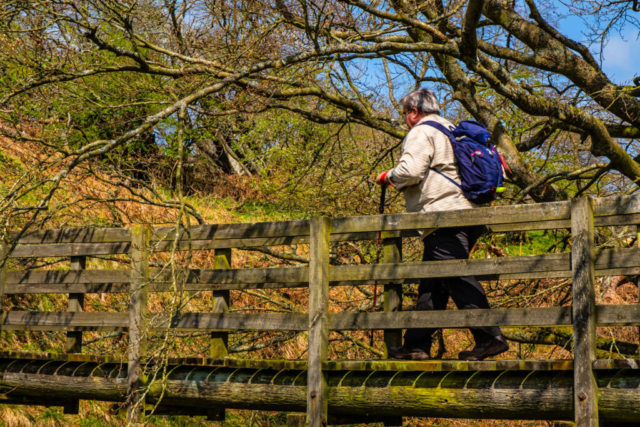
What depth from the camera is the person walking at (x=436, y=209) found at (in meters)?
4.78

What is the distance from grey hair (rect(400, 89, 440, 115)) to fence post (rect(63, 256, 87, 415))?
3209 mm

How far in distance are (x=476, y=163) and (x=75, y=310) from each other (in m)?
3.79

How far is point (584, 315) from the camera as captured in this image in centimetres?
422

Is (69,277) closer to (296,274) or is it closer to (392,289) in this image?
(296,274)

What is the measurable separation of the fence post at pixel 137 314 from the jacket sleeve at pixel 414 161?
217 cm

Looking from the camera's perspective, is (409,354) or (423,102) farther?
(423,102)

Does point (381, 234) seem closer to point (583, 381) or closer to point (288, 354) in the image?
point (583, 381)

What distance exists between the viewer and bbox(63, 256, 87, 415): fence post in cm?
640

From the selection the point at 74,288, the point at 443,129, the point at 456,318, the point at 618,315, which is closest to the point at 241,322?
the point at 456,318

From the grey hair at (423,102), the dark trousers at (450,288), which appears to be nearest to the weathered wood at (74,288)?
the dark trousers at (450,288)

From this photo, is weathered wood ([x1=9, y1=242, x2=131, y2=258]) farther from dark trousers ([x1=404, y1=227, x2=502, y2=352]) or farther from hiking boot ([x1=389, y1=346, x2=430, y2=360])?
dark trousers ([x1=404, y1=227, x2=502, y2=352])

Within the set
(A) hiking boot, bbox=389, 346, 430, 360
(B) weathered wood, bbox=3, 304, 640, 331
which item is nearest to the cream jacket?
(B) weathered wood, bbox=3, 304, 640, 331

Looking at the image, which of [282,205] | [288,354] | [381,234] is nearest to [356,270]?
[381,234]

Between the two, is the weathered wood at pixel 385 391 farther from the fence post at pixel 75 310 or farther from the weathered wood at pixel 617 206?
the weathered wood at pixel 617 206
